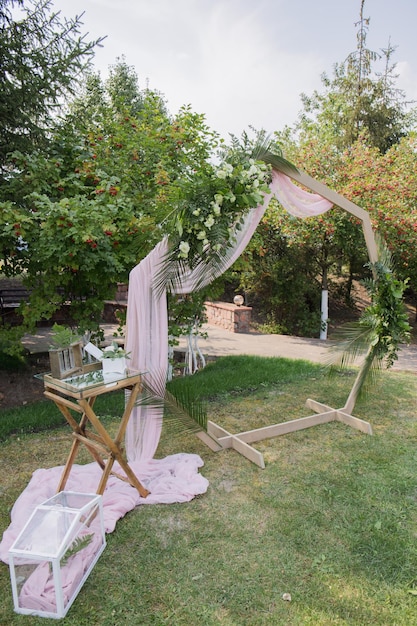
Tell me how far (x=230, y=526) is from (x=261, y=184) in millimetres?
2650

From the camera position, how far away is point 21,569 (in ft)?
7.34

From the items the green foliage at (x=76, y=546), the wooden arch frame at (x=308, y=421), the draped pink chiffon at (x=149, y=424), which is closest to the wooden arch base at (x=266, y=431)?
the wooden arch frame at (x=308, y=421)

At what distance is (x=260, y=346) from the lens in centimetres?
901

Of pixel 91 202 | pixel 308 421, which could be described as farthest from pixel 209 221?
pixel 308 421

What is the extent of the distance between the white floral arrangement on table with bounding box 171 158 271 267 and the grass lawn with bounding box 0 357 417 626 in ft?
6.60

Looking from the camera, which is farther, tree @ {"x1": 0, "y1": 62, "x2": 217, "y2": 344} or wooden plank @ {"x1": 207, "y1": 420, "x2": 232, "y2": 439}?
tree @ {"x1": 0, "y1": 62, "x2": 217, "y2": 344}

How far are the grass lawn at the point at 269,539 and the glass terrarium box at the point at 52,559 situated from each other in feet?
0.22

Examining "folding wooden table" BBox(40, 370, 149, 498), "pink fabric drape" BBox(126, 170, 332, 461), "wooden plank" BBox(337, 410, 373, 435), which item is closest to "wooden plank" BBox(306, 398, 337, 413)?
"wooden plank" BBox(337, 410, 373, 435)

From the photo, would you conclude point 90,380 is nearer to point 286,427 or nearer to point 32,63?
point 286,427

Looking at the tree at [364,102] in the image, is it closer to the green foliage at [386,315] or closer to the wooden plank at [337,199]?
the wooden plank at [337,199]

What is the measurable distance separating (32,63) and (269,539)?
618cm

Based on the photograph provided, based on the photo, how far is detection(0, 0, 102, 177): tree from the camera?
530 cm

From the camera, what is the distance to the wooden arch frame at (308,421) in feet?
13.0

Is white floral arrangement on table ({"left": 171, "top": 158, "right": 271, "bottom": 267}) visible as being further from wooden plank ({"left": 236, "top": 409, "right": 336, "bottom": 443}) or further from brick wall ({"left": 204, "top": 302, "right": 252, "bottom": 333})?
brick wall ({"left": 204, "top": 302, "right": 252, "bottom": 333})
